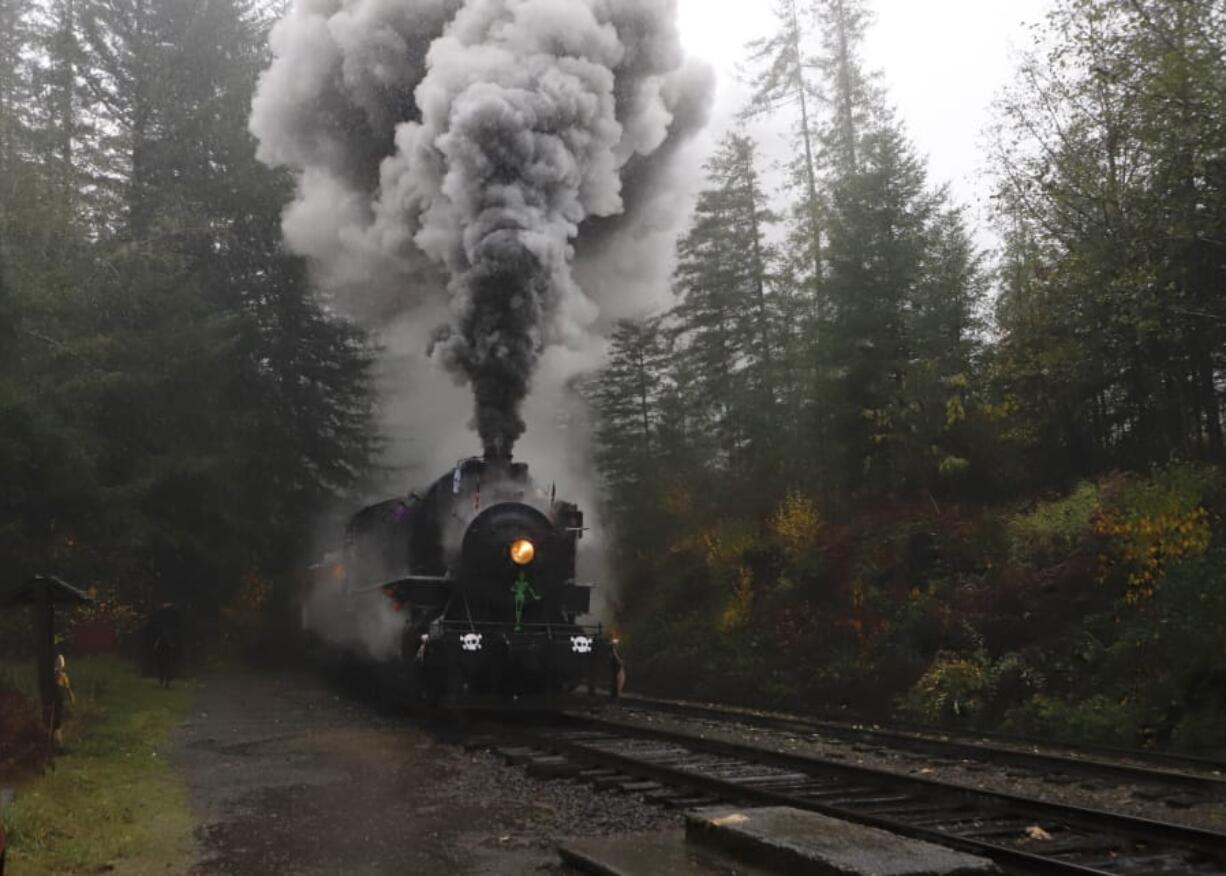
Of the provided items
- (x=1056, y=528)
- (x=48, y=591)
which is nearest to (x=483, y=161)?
(x=48, y=591)

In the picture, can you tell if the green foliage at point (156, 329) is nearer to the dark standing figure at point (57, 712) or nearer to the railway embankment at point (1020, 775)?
the dark standing figure at point (57, 712)

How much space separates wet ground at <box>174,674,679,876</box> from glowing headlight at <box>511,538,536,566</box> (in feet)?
7.40

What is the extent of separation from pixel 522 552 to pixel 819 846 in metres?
7.64

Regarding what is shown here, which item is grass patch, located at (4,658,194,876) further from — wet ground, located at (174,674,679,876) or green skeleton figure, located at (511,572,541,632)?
green skeleton figure, located at (511,572,541,632)

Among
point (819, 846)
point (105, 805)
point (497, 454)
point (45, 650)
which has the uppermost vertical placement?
point (497, 454)

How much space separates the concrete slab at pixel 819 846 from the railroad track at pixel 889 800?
813 mm

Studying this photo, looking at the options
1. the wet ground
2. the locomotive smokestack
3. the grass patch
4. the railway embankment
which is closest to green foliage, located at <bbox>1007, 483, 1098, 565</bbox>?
the railway embankment

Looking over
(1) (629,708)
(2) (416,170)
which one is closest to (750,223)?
(2) (416,170)

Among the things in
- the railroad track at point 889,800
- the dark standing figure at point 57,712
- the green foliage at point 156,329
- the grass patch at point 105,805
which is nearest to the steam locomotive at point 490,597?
the railroad track at point 889,800

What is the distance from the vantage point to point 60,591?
10641mm

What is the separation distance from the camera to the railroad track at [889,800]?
5949 millimetres

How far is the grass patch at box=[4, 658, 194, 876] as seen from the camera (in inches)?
259

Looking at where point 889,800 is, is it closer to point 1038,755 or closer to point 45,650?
point 1038,755

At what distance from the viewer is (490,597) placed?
40.9ft
